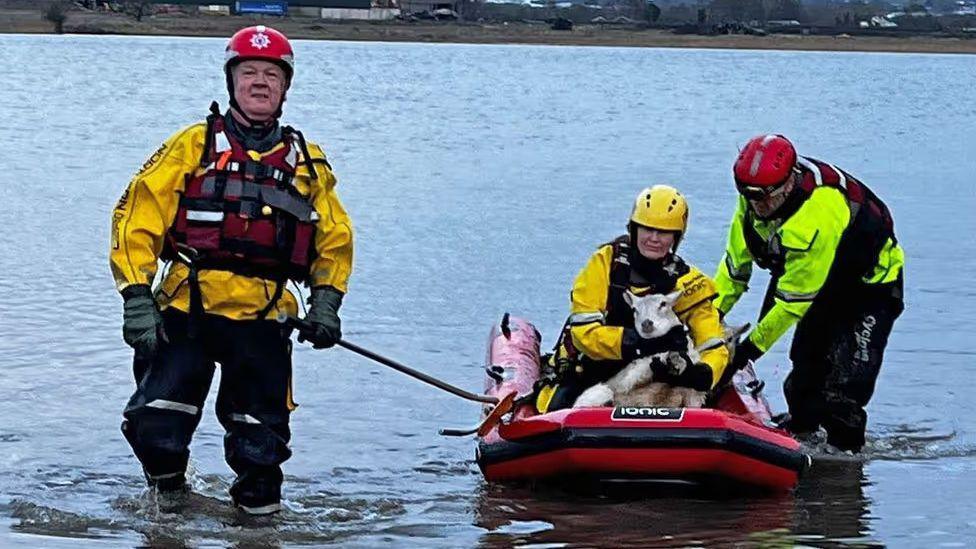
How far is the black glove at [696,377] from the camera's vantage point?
28.2ft

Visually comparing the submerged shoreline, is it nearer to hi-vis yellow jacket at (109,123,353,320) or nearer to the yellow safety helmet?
the yellow safety helmet

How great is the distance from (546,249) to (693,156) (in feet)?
37.7

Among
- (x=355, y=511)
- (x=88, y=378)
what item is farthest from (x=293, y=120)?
(x=355, y=511)

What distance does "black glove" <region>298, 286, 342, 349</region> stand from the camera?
7.30 m

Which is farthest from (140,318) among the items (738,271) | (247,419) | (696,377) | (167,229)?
(738,271)

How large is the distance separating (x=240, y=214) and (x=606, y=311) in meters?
2.11

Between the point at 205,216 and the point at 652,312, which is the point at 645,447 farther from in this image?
the point at 205,216

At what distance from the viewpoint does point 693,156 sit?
28766 millimetres

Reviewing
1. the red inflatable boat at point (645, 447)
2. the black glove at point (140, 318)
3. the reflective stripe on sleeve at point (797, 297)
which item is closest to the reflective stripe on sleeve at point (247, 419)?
the black glove at point (140, 318)

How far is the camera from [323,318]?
7.32 meters

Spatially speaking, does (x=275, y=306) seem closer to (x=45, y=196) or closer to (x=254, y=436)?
(x=254, y=436)

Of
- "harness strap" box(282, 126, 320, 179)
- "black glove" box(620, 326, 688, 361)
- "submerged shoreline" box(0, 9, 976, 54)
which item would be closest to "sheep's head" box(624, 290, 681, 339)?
"black glove" box(620, 326, 688, 361)

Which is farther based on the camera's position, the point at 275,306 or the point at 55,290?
the point at 55,290

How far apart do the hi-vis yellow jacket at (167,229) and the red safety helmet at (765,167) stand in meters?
2.14
